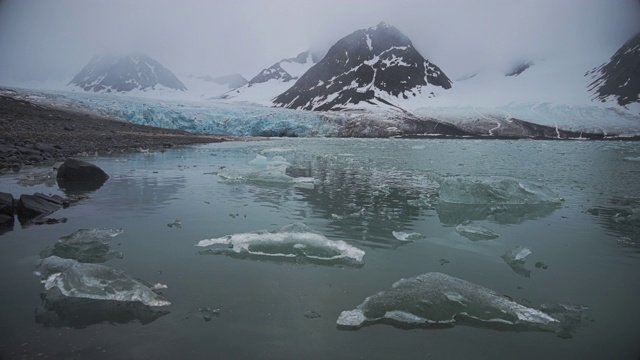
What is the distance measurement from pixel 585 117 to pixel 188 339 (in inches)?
5244

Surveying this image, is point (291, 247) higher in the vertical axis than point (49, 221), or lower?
higher

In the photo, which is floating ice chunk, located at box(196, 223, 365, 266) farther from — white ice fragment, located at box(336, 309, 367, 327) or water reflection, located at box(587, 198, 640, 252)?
water reflection, located at box(587, 198, 640, 252)

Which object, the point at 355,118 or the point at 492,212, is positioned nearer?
the point at 492,212

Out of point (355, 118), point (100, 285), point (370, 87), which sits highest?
point (370, 87)

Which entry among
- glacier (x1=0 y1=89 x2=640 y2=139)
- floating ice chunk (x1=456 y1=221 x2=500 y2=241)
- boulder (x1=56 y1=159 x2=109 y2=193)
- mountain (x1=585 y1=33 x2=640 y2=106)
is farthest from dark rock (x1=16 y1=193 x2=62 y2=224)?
mountain (x1=585 y1=33 x2=640 y2=106)

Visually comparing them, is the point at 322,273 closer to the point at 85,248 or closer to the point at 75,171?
the point at 85,248

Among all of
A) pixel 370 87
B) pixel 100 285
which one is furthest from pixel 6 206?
pixel 370 87

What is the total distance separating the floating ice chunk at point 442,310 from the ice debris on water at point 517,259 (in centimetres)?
133

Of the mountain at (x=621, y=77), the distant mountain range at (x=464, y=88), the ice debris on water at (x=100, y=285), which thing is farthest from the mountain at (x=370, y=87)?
the ice debris on water at (x=100, y=285)

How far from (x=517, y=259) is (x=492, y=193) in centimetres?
536

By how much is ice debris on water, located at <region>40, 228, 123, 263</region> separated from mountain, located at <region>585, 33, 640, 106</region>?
171 metres

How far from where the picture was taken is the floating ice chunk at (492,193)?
1089 cm

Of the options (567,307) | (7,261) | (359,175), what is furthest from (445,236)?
(359,175)

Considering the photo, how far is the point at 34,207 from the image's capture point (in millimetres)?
8117
